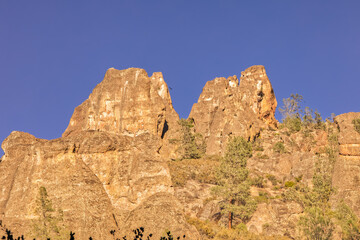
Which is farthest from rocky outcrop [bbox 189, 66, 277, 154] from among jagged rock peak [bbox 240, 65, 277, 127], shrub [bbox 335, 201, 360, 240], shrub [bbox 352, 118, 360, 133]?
shrub [bbox 335, 201, 360, 240]

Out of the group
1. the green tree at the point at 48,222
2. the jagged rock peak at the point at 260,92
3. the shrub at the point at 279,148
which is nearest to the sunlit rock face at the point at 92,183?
the green tree at the point at 48,222

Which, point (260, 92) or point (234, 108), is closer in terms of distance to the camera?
point (234, 108)

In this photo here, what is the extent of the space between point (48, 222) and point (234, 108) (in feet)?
272

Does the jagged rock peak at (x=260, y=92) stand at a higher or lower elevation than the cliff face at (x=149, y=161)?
higher

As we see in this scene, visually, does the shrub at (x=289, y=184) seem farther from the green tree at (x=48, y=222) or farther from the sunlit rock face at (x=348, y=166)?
the green tree at (x=48, y=222)

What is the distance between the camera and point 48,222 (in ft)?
94.5

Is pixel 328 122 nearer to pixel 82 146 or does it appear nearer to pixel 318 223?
pixel 318 223

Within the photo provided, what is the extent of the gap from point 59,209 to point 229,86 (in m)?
91.6

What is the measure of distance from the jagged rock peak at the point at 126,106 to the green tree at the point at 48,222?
227 ft

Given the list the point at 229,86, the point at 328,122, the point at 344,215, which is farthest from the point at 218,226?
the point at 229,86

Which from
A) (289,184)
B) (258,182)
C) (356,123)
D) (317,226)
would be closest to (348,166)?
(356,123)

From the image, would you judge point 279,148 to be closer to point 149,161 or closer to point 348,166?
point 348,166

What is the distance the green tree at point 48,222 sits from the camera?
28625mm

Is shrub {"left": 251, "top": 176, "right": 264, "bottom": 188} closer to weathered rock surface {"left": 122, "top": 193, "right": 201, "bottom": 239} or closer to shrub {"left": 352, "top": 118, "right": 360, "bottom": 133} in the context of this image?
shrub {"left": 352, "top": 118, "right": 360, "bottom": 133}
